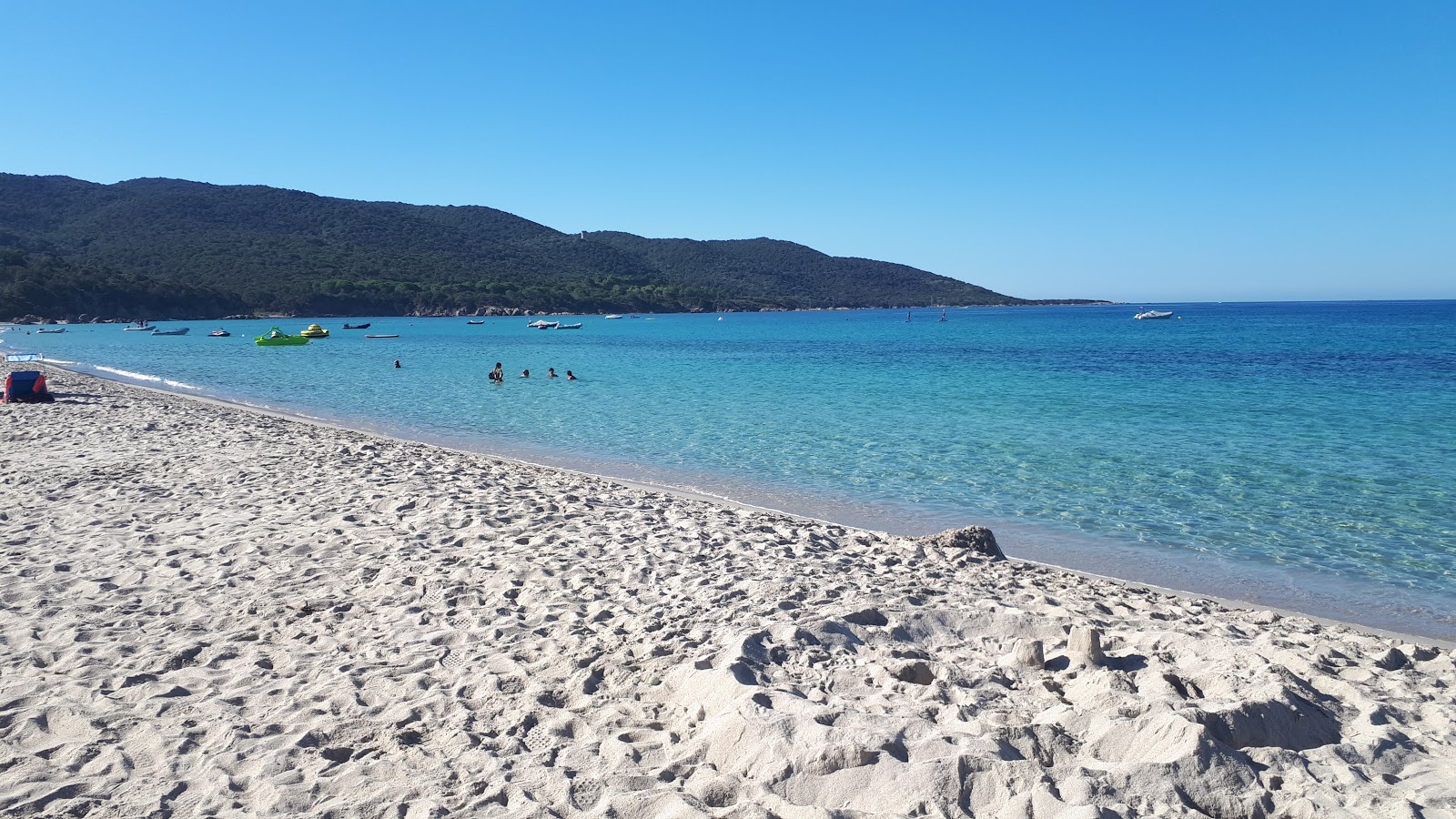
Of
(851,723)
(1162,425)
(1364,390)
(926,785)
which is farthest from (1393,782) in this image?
(1364,390)

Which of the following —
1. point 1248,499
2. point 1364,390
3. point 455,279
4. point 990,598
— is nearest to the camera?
point 990,598

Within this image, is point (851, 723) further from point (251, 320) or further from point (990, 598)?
point (251, 320)

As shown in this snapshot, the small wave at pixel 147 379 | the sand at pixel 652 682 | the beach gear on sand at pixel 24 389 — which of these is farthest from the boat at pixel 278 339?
the sand at pixel 652 682

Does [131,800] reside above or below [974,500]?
above

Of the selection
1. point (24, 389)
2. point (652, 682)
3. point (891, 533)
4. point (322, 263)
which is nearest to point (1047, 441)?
point (891, 533)

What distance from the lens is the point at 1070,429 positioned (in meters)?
16.0

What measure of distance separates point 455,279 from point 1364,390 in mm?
110111

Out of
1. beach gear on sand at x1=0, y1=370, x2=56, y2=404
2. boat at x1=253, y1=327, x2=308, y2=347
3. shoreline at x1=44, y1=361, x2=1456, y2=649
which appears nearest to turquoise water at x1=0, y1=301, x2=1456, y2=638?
shoreline at x1=44, y1=361, x2=1456, y2=649

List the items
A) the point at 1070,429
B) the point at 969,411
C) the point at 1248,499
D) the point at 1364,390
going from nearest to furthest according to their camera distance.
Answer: the point at 1248,499
the point at 1070,429
the point at 969,411
the point at 1364,390

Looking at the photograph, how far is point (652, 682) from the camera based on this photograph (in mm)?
4227

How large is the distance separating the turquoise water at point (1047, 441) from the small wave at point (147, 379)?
329 millimetres

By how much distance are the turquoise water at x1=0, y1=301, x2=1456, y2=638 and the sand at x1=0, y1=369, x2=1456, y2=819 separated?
5.99 feet

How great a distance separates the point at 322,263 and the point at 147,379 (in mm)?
90004

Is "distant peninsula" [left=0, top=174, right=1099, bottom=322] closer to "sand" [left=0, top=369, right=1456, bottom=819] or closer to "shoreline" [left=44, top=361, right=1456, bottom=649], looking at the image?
"shoreline" [left=44, top=361, right=1456, bottom=649]
